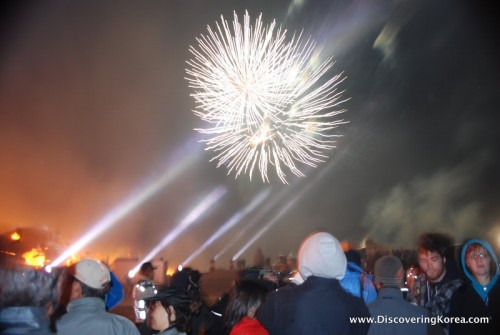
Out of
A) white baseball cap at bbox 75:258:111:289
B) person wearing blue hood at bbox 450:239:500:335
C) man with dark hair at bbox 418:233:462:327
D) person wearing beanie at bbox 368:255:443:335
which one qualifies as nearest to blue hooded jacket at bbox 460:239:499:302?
person wearing blue hood at bbox 450:239:500:335

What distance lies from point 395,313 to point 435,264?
143 cm

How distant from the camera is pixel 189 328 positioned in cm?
330

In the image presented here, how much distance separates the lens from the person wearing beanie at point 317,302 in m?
2.59

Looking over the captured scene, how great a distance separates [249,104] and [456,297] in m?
9.25

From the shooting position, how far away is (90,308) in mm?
2791

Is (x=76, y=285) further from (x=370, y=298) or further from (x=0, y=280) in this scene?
(x=370, y=298)

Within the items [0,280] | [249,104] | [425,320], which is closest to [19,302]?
[0,280]

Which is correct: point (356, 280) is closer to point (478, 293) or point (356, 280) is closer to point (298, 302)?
point (478, 293)

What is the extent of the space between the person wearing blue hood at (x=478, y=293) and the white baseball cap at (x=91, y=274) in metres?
2.98

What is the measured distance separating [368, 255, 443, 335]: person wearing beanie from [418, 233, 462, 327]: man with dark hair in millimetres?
939

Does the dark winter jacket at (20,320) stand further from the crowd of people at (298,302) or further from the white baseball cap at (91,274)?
the white baseball cap at (91,274)

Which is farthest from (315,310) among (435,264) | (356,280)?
(435,264)

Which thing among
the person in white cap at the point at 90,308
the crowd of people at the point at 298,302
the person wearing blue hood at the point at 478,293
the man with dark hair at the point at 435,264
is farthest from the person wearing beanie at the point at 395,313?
the person in white cap at the point at 90,308

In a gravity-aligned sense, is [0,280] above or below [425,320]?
above
